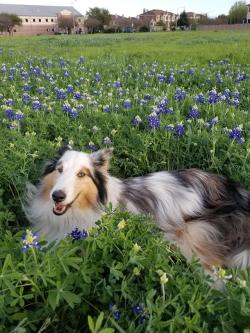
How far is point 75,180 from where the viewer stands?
3355 mm

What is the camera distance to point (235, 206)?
3828 millimetres

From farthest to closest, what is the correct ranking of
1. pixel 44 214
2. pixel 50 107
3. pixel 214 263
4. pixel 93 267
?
pixel 50 107, pixel 44 214, pixel 214 263, pixel 93 267

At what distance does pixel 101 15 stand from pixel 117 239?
3904 inches

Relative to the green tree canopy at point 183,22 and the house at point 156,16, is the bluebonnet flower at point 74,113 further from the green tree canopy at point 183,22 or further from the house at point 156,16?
the house at point 156,16

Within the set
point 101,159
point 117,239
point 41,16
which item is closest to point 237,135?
point 101,159

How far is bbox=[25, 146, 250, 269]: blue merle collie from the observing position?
3436 mm

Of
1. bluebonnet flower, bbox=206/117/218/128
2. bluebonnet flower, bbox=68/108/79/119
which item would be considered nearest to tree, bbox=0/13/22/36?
bluebonnet flower, bbox=68/108/79/119

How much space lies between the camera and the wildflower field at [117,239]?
6.83 feet

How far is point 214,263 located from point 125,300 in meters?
1.38

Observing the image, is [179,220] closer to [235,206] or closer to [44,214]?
[235,206]

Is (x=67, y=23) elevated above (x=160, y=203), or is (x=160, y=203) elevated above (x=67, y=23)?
(x=67, y=23)

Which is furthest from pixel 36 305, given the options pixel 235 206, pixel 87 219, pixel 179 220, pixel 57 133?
pixel 57 133

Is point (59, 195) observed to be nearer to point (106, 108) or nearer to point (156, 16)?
point (106, 108)

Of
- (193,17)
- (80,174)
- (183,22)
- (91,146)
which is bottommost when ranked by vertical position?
(91,146)
